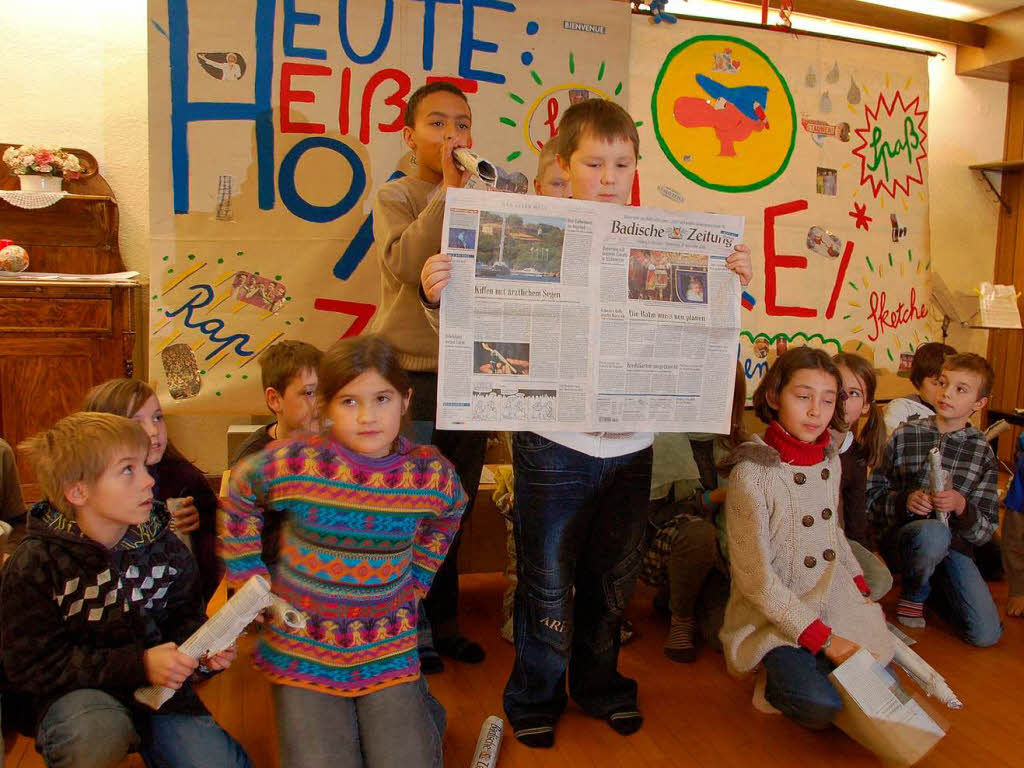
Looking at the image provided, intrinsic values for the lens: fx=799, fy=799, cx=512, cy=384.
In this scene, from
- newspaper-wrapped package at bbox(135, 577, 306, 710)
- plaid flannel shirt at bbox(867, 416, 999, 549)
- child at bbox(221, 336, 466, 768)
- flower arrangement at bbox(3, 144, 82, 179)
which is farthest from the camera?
flower arrangement at bbox(3, 144, 82, 179)

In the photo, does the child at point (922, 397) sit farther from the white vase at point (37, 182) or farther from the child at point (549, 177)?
the white vase at point (37, 182)

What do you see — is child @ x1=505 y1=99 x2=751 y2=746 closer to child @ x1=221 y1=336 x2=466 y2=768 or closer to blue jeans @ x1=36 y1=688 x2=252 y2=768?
child @ x1=221 y1=336 x2=466 y2=768

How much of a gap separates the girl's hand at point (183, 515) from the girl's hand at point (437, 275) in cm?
85

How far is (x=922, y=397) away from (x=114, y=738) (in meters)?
2.75

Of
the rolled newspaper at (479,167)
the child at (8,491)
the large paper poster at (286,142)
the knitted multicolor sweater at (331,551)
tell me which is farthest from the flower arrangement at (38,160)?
the knitted multicolor sweater at (331,551)

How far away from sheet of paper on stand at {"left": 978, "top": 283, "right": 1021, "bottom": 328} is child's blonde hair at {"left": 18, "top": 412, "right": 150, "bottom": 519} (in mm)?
4579

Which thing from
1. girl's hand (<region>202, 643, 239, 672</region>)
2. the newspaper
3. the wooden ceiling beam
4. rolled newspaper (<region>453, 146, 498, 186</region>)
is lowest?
girl's hand (<region>202, 643, 239, 672</region>)

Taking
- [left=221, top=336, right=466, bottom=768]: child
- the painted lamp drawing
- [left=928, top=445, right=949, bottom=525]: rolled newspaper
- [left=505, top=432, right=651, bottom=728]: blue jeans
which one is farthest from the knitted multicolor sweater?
the painted lamp drawing

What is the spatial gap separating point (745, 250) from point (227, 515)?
1.19 metres

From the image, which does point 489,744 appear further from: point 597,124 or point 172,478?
point 597,124

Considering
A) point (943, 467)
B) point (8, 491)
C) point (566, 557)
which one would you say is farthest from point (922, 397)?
point (8, 491)

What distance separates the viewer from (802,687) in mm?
1801

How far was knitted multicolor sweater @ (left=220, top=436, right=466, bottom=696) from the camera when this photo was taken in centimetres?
144

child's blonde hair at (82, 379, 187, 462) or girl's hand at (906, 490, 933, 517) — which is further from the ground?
child's blonde hair at (82, 379, 187, 462)
